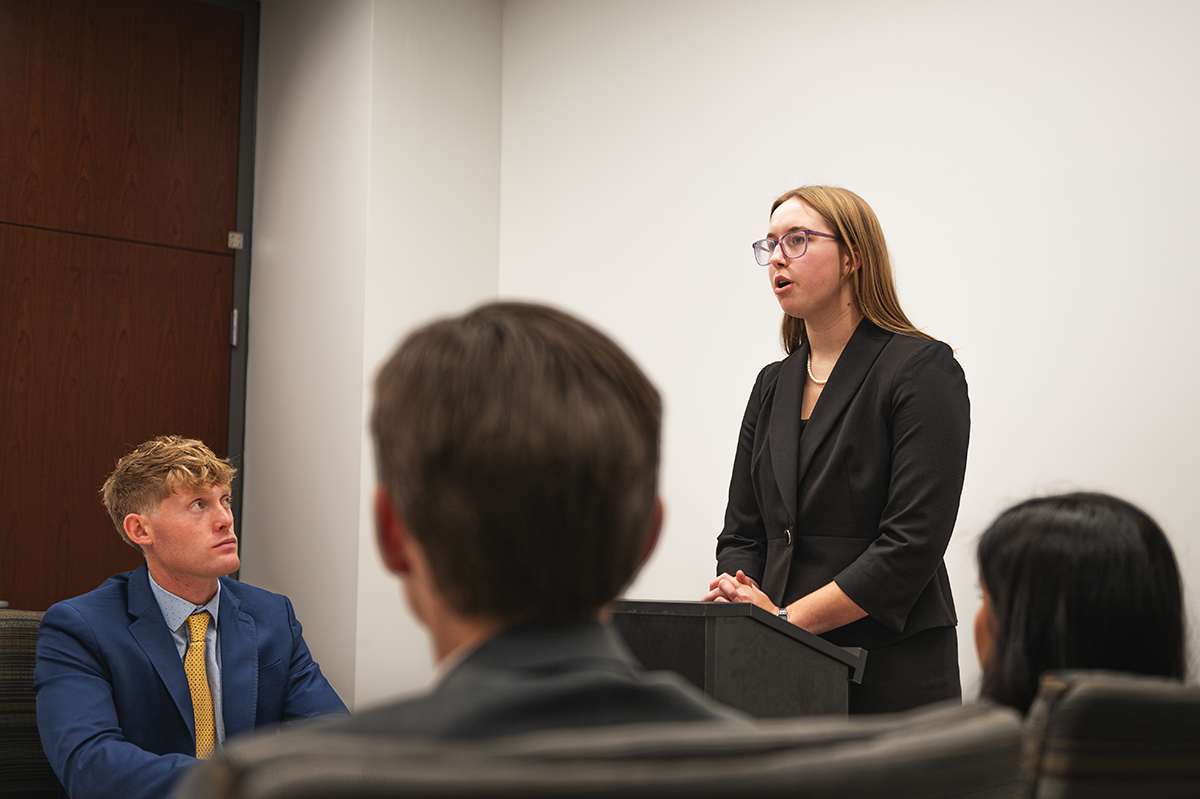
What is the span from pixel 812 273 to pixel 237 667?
1373 millimetres

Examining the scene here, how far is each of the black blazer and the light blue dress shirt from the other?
3.53ft

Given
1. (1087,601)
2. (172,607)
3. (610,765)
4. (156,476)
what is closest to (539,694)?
(610,765)

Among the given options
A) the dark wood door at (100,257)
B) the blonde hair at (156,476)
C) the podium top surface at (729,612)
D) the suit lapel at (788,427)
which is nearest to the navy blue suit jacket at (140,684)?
the blonde hair at (156,476)

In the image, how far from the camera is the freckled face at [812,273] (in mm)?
2178

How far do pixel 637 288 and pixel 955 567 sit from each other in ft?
4.96

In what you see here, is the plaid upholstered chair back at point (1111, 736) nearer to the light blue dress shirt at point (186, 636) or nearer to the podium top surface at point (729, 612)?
the podium top surface at point (729, 612)

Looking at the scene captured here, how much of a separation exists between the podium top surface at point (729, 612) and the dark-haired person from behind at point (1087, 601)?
57 cm

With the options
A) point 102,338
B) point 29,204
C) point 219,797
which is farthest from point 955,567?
point 29,204

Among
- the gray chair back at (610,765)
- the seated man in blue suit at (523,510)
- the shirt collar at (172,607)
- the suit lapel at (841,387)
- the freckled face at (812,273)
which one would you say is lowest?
the shirt collar at (172,607)

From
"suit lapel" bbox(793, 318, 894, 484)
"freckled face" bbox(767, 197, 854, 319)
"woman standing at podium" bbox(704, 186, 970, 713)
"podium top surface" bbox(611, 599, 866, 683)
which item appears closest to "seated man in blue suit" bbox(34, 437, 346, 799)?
"podium top surface" bbox(611, 599, 866, 683)

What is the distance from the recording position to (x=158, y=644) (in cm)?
197

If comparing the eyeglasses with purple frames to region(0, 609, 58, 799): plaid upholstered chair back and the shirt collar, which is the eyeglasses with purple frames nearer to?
the shirt collar

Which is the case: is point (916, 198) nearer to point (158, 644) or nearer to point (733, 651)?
point (733, 651)

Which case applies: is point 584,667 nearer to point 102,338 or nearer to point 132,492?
point 132,492
